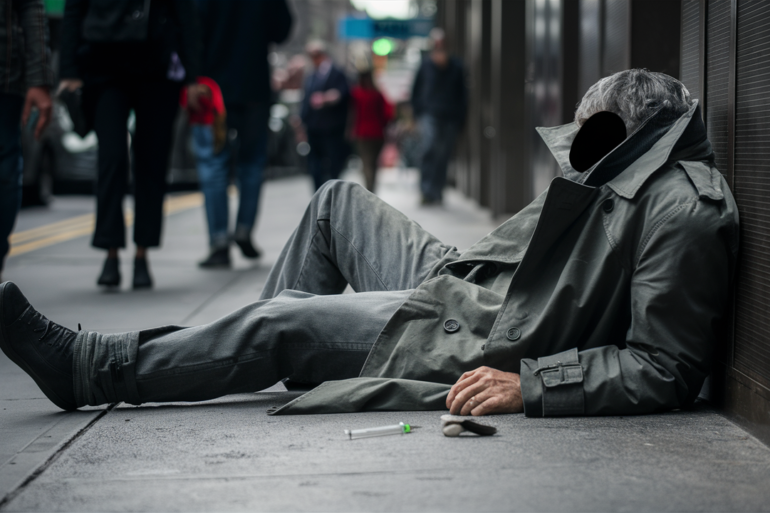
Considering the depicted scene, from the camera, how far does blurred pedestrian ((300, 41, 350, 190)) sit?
1208 centimetres

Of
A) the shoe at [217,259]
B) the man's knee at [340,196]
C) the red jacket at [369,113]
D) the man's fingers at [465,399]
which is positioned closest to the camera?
the man's fingers at [465,399]

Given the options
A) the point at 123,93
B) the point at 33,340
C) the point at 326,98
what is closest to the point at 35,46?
the point at 123,93

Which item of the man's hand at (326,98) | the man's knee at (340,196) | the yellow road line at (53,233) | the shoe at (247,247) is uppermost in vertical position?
the man's hand at (326,98)

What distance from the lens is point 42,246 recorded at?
8172mm

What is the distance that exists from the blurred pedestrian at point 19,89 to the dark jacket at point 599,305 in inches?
118

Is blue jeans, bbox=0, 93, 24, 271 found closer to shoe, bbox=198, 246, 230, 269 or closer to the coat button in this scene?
shoe, bbox=198, 246, 230, 269

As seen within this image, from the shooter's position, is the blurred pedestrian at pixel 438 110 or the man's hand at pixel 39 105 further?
the blurred pedestrian at pixel 438 110

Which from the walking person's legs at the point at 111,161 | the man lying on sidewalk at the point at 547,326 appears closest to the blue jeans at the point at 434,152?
the walking person's legs at the point at 111,161

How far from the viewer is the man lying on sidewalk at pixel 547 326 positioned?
2.73m

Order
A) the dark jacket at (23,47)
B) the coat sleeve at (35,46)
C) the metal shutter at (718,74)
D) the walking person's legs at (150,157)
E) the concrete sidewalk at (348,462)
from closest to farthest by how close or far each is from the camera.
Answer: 1. the concrete sidewalk at (348,462)
2. the metal shutter at (718,74)
3. the dark jacket at (23,47)
4. the coat sleeve at (35,46)
5. the walking person's legs at (150,157)

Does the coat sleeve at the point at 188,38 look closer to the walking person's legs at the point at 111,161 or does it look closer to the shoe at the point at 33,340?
the walking person's legs at the point at 111,161

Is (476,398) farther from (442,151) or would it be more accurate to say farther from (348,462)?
(442,151)

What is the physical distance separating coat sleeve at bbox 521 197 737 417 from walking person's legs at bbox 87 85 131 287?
3471 mm

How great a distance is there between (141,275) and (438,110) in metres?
7.55
